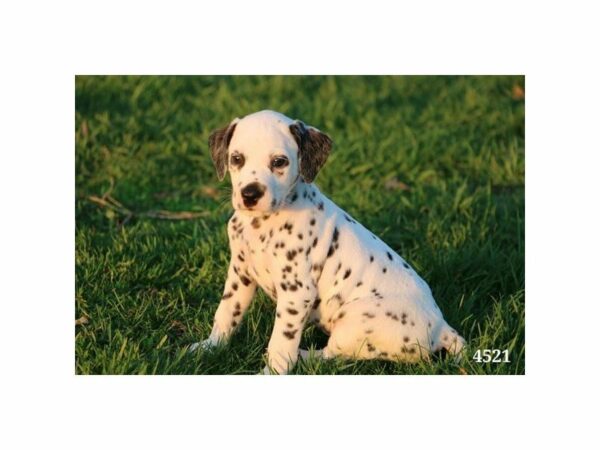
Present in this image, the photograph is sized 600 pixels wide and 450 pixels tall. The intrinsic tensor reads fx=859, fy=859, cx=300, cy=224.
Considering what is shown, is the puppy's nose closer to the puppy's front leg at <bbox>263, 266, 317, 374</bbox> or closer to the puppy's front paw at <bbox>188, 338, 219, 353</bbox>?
the puppy's front leg at <bbox>263, 266, 317, 374</bbox>

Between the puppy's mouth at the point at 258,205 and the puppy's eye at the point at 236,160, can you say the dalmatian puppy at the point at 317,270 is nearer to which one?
the puppy's eye at the point at 236,160

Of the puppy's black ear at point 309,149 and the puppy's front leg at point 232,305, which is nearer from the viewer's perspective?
the puppy's black ear at point 309,149

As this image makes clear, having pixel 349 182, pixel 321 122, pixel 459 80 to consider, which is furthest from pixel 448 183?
pixel 459 80

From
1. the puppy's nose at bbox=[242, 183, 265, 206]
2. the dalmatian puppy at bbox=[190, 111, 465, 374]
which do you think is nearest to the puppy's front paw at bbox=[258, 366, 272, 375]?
the dalmatian puppy at bbox=[190, 111, 465, 374]

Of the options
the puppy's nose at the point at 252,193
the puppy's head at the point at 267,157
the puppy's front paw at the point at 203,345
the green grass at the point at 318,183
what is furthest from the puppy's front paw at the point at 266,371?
the puppy's nose at the point at 252,193

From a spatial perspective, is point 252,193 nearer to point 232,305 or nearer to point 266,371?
point 232,305

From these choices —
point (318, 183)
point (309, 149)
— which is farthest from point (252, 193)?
point (318, 183)

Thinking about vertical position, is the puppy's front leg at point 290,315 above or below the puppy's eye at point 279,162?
below
